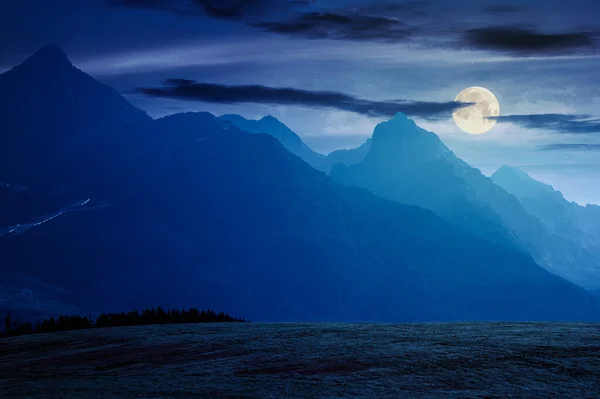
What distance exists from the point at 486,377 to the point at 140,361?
34.5 ft

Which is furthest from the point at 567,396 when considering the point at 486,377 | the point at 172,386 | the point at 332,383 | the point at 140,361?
the point at 140,361

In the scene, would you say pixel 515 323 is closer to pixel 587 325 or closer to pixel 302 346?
pixel 587 325

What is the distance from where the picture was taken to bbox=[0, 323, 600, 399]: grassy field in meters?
14.2

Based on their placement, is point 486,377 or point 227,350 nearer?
point 486,377

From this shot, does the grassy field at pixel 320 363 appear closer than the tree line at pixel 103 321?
Yes

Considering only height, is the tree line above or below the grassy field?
above

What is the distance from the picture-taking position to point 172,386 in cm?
1507

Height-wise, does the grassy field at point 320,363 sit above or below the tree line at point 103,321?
below

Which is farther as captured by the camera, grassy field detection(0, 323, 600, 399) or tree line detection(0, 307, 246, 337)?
tree line detection(0, 307, 246, 337)

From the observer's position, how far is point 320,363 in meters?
17.1

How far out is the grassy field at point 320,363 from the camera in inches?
560

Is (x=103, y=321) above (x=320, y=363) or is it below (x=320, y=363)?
above

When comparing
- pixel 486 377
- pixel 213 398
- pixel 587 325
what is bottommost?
pixel 213 398

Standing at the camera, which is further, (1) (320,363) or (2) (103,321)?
(2) (103,321)
